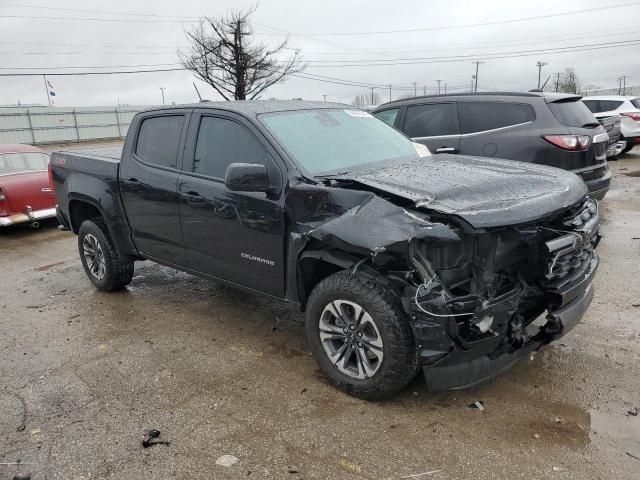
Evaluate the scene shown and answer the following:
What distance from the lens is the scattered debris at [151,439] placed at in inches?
117

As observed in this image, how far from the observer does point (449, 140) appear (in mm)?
7098

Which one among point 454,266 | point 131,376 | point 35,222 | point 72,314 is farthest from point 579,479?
point 35,222

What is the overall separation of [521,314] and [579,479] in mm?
933

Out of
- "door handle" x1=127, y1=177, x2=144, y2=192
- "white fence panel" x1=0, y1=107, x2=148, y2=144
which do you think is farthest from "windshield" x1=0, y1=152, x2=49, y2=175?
"white fence panel" x1=0, y1=107, x2=148, y2=144

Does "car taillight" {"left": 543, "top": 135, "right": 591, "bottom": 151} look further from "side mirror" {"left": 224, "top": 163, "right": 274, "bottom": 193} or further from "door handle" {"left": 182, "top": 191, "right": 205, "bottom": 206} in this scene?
"door handle" {"left": 182, "top": 191, "right": 205, "bottom": 206}

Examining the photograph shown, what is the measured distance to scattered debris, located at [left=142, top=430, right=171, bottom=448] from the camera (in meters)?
2.98

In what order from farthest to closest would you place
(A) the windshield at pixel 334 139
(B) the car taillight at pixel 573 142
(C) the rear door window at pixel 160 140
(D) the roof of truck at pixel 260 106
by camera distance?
1. (B) the car taillight at pixel 573 142
2. (C) the rear door window at pixel 160 140
3. (D) the roof of truck at pixel 260 106
4. (A) the windshield at pixel 334 139

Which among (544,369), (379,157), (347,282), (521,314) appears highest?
(379,157)

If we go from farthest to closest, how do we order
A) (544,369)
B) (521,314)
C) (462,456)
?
(544,369)
(521,314)
(462,456)

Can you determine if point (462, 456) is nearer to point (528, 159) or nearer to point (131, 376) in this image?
point (131, 376)

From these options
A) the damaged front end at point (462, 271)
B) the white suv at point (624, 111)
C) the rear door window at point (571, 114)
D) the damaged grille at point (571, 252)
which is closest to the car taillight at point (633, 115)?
the white suv at point (624, 111)

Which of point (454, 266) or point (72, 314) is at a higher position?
point (454, 266)

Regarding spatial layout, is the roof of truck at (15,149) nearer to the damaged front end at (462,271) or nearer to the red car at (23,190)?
the red car at (23,190)

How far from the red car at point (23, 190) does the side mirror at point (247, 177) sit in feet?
18.7
